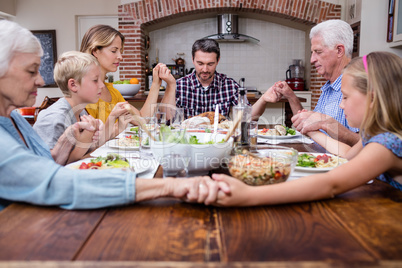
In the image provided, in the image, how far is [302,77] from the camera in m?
6.34

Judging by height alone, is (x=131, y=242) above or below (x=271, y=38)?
below

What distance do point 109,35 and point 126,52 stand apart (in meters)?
3.38

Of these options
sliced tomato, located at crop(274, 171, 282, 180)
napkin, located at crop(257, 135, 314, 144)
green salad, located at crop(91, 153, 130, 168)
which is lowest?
napkin, located at crop(257, 135, 314, 144)

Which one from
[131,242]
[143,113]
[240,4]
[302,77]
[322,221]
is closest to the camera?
[131,242]

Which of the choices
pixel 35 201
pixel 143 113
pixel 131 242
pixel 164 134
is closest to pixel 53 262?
pixel 131 242

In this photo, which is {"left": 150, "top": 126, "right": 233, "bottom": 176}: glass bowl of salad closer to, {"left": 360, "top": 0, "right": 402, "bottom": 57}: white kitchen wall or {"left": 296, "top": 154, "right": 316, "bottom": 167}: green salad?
{"left": 296, "top": 154, "right": 316, "bottom": 167}: green salad

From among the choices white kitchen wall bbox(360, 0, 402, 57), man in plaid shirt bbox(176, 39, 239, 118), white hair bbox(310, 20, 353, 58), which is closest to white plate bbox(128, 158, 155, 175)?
white hair bbox(310, 20, 353, 58)

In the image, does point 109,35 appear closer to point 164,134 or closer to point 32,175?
point 164,134

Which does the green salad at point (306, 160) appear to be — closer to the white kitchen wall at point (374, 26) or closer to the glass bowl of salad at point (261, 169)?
the glass bowl of salad at point (261, 169)

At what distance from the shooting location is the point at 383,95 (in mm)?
1122

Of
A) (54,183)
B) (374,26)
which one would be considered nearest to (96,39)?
(54,183)

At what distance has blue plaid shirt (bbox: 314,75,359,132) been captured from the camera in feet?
7.37

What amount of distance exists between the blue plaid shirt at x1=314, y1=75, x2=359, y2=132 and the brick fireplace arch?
3.44 meters

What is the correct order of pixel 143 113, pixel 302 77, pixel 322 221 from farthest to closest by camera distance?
1. pixel 302 77
2. pixel 143 113
3. pixel 322 221
